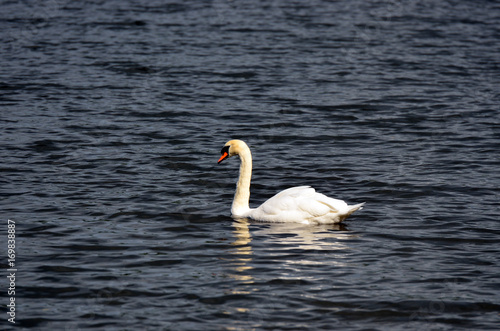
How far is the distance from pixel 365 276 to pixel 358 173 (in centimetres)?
520

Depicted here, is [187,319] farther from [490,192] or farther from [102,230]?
[490,192]

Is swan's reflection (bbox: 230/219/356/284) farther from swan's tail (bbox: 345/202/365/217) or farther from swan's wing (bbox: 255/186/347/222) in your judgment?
swan's tail (bbox: 345/202/365/217)

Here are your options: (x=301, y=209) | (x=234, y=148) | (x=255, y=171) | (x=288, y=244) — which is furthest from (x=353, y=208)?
(x=255, y=171)

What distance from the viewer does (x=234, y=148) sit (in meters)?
13.0

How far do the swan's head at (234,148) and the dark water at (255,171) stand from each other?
0.96 meters

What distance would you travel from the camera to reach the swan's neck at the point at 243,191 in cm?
1252

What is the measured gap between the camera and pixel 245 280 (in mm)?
9922

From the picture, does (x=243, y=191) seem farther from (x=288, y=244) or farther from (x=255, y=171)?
(x=255, y=171)

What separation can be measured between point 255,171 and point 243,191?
2.68m

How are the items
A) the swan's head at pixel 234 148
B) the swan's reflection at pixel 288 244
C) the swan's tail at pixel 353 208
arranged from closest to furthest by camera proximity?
the swan's reflection at pixel 288 244 < the swan's tail at pixel 353 208 < the swan's head at pixel 234 148

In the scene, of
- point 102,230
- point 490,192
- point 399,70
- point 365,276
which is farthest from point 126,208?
point 399,70

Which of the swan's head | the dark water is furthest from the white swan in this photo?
the swan's head

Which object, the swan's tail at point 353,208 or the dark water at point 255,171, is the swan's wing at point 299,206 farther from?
the dark water at point 255,171

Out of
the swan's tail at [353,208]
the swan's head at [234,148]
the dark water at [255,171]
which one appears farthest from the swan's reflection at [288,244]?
the swan's head at [234,148]
